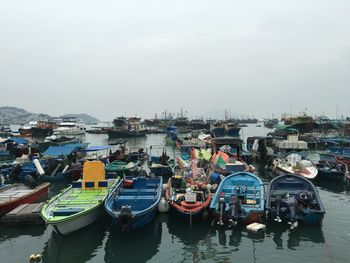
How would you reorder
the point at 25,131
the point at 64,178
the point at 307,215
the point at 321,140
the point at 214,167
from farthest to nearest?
the point at 25,131 → the point at 321,140 → the point at 64,178 → the point at 214,167 → the point at 307,215

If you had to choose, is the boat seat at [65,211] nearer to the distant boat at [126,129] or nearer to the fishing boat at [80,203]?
the fishing boat at [80,203]

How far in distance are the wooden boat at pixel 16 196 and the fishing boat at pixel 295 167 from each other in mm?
20711

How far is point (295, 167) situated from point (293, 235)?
47.2 ft

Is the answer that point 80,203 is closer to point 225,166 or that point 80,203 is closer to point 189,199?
point 189,199

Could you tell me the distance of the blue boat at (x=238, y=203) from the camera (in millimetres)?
16844

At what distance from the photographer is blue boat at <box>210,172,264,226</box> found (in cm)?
1684

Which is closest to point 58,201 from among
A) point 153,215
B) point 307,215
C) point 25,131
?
point 153,215

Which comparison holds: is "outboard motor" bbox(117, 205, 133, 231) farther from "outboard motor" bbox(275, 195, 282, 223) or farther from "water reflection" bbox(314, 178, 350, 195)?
"water reflection" bbox(314, 178, 350, 195)

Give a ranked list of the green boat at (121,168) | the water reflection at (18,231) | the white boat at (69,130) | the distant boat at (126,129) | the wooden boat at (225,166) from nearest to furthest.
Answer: the water reflection at (18,231)
the wooden boat at (225,166)
the green boat at (121,168)
the white boat at (69,130)
the distant boat at (126,129)

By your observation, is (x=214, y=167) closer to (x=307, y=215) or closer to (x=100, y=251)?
(x=307, y=215)

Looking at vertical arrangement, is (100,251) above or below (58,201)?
below

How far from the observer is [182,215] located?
17.5 m

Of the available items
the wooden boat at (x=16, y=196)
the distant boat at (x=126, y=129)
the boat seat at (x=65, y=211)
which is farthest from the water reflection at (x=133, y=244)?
the distant boat at (x=126, y=129)

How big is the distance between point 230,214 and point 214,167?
439 inches
